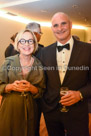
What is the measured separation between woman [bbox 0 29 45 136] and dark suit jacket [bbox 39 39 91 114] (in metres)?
0.09

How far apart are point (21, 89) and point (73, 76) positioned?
49 cm

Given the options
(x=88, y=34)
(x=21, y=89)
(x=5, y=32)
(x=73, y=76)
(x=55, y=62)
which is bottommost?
(x=21, y=89)

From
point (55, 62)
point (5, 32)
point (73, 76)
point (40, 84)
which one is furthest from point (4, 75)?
point (5, 32)

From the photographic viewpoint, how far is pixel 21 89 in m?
1.41

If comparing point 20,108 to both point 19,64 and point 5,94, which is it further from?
point 19,64

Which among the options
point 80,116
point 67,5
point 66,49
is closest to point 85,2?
point 67,5

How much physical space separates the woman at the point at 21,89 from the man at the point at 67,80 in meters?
0.12

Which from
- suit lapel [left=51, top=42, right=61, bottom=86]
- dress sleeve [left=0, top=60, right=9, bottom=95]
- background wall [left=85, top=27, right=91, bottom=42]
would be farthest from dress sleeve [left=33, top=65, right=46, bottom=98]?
background wall [left=85, top=27, right=91, bottom=42]

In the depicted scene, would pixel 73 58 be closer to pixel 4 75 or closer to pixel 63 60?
pixel 63 60

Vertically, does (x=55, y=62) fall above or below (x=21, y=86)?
above

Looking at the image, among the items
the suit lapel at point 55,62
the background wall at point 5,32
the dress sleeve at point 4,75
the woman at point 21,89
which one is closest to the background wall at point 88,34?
the background wall at point 5,32

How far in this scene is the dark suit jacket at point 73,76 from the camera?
143 cm

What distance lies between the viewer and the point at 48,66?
155cm

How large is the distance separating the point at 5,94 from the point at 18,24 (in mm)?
7009
